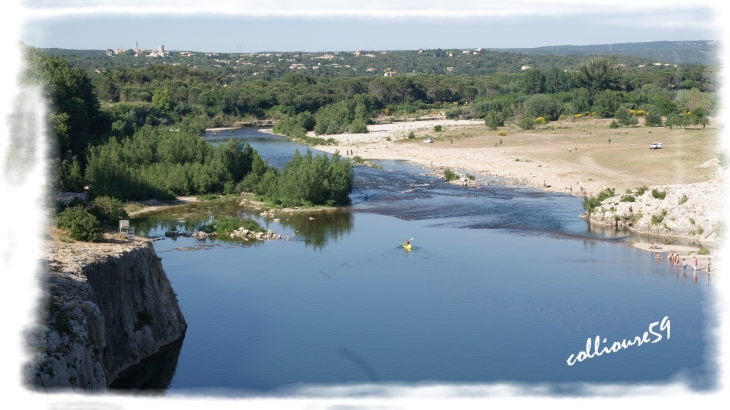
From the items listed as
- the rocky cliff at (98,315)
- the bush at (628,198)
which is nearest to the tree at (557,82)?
the bush at (628,198)

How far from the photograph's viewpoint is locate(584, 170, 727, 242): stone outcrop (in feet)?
137

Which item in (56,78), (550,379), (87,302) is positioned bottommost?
(550,379)

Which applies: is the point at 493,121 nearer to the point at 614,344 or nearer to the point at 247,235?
the point at 247,235

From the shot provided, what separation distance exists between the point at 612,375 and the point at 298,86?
113 metres

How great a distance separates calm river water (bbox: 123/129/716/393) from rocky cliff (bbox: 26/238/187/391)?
145cm

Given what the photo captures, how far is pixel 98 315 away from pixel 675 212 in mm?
32390

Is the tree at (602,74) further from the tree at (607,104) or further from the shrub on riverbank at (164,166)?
the shrub on riverbank at (164,166)

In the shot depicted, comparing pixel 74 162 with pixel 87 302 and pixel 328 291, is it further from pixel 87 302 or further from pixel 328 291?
pixel 87 302

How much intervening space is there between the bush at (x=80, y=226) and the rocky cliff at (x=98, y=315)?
0.51 meters

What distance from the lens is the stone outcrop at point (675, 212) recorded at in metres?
41.9

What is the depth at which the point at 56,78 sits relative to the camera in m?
54.8

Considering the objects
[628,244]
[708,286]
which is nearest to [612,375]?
[708,286]

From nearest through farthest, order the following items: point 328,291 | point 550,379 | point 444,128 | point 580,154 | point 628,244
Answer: point 550,379
point 328,291
point 628,244
point 580,154
point 444,128

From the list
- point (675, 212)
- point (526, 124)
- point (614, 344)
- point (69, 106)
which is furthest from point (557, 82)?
point (614, 344)
